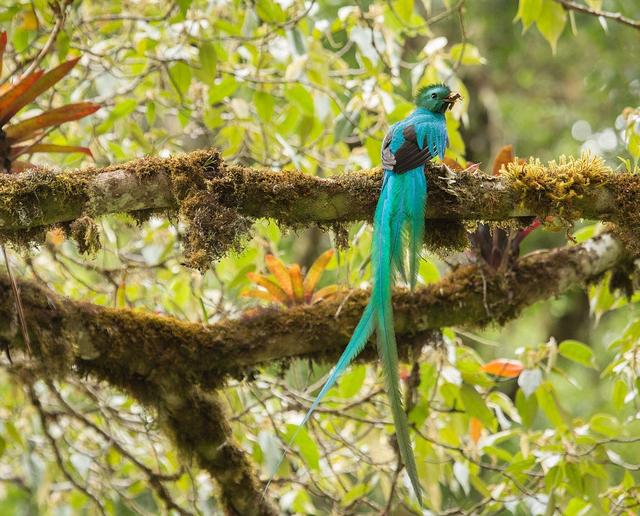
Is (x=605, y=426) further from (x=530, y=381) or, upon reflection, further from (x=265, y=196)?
(x=265, y=196)

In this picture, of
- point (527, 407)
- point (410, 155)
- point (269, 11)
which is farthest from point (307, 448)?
point (269, 11)

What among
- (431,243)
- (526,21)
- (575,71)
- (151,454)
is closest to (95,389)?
(151,454)

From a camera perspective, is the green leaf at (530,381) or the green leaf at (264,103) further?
the green leaf at (264,103)

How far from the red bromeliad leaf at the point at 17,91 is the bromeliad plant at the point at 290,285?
39.8 inches

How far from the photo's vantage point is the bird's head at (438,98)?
313 cm

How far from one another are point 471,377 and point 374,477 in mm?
748

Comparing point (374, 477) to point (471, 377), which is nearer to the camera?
point (471, 377)

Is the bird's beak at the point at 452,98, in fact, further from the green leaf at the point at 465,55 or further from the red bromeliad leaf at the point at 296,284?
the red bromeliad leaf at the point at 296,284

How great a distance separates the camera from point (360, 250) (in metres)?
3.46

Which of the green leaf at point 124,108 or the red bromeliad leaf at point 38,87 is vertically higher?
the green leaf at point 124,108

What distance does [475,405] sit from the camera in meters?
3.25

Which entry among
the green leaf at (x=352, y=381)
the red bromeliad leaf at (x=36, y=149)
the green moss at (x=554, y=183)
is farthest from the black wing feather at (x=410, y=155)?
the red bromeliad leaf at (x=36, y=149)

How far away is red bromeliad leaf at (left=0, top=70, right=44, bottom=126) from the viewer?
264cm

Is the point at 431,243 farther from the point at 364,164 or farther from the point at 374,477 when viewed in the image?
the point at 374,477
